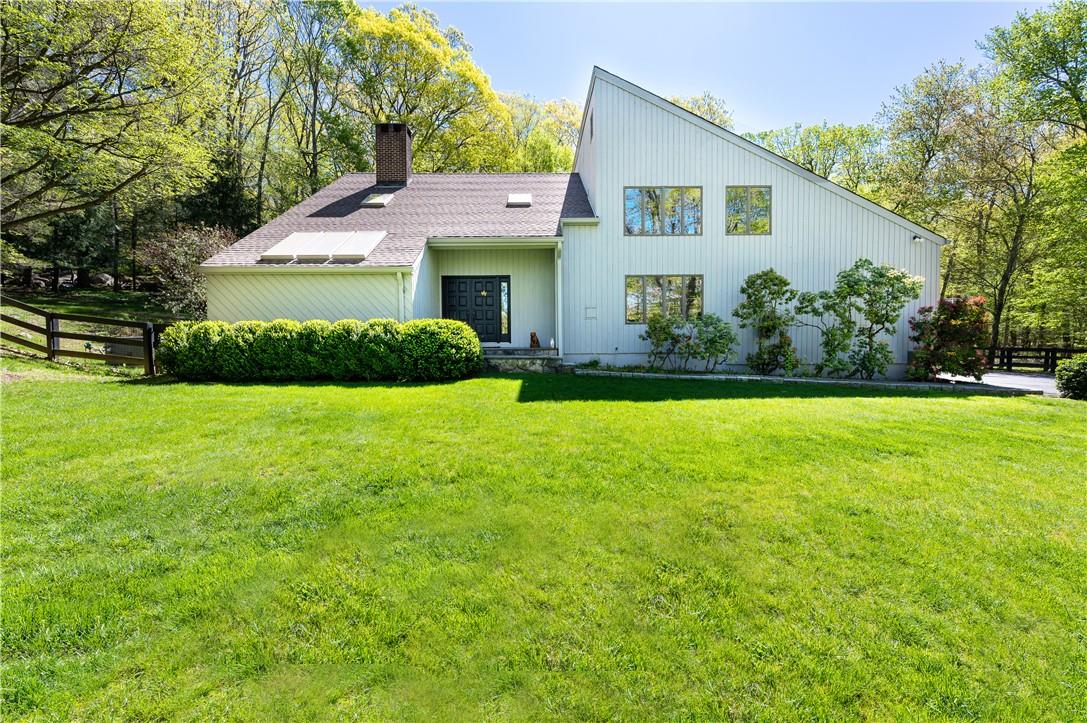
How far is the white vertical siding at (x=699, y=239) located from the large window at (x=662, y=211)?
178 mm

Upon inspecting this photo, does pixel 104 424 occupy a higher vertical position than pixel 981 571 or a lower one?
higher

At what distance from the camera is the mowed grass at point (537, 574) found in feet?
6.33

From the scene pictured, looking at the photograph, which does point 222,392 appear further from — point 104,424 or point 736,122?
point 736,122

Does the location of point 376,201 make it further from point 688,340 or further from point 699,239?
point 688,340

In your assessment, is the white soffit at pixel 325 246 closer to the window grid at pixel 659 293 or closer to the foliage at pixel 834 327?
the window grid at pixel 659 293

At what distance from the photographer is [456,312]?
40.3 ft

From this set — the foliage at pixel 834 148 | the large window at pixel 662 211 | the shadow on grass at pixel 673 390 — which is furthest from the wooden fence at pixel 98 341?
the foliage at pixel 834 148

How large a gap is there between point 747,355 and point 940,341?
4.13m

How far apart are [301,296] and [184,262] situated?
937 centimetres

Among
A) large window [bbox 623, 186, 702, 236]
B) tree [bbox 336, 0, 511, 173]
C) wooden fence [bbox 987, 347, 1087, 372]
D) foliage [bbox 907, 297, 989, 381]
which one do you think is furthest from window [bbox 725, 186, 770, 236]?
tree [bbox 336, 0, 511, 173]

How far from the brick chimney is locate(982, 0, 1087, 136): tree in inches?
801

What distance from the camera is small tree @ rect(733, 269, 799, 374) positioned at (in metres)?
11.0

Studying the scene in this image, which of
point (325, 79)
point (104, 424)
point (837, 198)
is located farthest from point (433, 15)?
point (104, 424)

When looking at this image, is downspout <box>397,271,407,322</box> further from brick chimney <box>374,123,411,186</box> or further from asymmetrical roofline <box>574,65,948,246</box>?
asymmetrical roofline <box>574,65,948,246</box>
